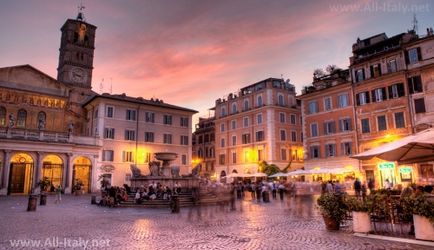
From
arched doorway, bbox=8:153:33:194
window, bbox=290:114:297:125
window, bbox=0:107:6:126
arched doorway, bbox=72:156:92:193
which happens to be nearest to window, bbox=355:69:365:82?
window, bbox=290:114:297:125

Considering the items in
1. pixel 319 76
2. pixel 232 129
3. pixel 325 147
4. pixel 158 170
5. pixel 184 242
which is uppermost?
pixel 319 76

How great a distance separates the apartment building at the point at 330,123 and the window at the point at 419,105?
21.7 feet

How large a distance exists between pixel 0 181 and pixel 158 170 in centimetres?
1698

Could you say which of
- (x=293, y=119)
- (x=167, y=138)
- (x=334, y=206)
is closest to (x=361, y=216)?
(x=334, y=206)

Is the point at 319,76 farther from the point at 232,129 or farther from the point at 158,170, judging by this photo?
the point at 158,170

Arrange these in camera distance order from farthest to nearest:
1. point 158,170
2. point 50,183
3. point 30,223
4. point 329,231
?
point 50,183 < point 158,170 < point 30,223 < point 329,231

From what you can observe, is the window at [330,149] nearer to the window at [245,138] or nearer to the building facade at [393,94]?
the building facade at [393,94]

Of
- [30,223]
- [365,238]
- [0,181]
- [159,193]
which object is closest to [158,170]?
[159,193]

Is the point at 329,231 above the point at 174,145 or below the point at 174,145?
below

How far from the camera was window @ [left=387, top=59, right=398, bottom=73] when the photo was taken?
33594mm

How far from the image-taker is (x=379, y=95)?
34750 mm

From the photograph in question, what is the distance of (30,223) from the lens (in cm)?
1252

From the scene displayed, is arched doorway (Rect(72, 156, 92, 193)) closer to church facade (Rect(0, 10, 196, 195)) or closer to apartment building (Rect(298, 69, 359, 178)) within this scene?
church facade (Rect(0, 10, 196, 195))

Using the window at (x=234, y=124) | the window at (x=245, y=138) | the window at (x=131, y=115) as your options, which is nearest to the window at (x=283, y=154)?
the window at (x=245, y=138)
